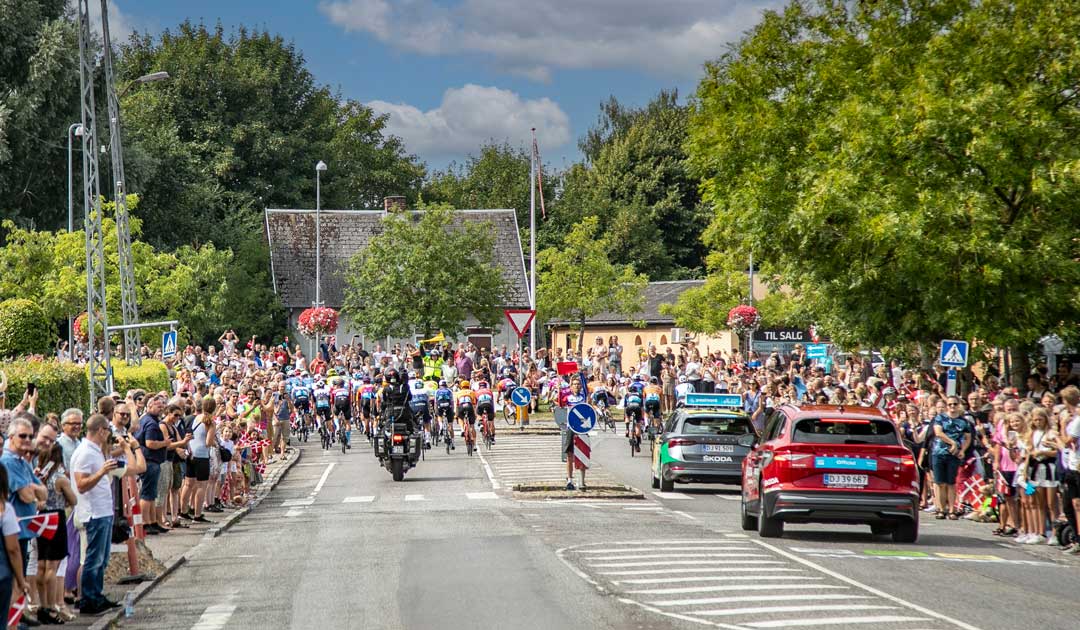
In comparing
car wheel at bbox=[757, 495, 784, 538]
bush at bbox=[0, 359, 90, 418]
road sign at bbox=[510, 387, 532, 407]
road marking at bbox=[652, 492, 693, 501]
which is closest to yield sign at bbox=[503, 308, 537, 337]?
road sign at bbox=[510, 387, 532, 407]

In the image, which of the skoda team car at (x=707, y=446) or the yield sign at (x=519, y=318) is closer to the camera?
the skoda team car at (x=707, y=446)

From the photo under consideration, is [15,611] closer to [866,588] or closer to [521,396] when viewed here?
[866,588]

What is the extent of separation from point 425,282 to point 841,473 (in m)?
42.2

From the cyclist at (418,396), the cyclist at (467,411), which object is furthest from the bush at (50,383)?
the cyclist at (467,411)

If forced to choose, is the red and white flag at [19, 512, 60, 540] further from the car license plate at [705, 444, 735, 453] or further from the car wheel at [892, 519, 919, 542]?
the car license plate at [705, 444, 735, 453]

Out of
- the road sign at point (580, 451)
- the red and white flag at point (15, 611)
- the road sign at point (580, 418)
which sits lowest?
the red and white flag at point (15, 611)

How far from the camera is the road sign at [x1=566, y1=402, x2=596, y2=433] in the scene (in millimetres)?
25719

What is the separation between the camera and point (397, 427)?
2839 centimetres

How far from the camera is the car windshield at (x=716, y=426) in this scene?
26.8 m

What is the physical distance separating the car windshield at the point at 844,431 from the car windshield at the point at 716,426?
26.1 ft

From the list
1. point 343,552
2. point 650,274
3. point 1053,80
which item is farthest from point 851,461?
point 650,274

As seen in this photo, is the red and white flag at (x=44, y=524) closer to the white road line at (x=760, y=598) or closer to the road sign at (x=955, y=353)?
the white road line at (x=760, y=598)

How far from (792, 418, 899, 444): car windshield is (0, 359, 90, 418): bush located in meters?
11.3

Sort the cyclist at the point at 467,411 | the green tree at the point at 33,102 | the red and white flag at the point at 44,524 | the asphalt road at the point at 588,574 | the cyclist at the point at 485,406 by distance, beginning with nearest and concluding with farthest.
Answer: the red and white flag at the point at 44,524 < the asphalt road at the point at 588,574 < the cyclist at the point at 467,411 < the cyclist at the point at 485,406 < the green tree at the point at 33,102
